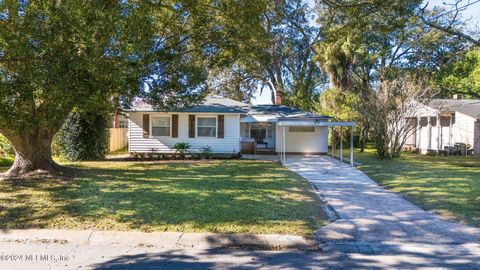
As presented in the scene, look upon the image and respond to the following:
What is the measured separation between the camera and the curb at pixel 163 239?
5375 millimetres

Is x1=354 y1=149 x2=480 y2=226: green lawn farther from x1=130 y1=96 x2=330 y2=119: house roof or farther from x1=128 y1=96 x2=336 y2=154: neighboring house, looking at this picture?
x1=128 y1=96 x2=336 y2=154: neighboring house

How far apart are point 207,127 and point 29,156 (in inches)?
372

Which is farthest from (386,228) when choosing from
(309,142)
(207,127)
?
(309,142)

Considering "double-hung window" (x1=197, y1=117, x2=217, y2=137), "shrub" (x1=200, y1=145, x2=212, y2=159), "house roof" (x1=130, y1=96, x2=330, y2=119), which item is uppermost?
"house roof" (x1=130, y1=96, x2=330, y2=119)

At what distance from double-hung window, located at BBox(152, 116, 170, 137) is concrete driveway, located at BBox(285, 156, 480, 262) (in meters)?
11.1

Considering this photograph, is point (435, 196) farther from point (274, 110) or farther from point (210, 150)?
point (274, 110)

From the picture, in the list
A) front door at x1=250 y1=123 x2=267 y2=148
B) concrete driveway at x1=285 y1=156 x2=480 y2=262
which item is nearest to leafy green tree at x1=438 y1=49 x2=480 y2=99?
front door at x1=250 y1=123 x2=267 y2=148

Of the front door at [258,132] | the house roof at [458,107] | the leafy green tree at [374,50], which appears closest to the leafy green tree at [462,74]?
the leafy green tree at [374,50]

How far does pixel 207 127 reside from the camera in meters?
18.9

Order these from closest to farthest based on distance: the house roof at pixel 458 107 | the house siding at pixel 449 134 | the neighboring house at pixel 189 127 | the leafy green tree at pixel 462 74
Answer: the neighboring house at pixel 189 127
the house roof at pixel 458 107
the house siding at pixel 449 134
the leafy green tree at pixel 462 74

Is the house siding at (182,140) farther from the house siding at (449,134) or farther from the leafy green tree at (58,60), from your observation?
the house siding at (449,134)

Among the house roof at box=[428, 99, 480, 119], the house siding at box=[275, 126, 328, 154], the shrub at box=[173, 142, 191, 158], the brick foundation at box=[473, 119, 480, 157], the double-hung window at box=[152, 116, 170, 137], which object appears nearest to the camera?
the shrub at box=[173, 142, 191, 158]

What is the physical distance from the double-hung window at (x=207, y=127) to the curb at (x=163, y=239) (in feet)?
43.4

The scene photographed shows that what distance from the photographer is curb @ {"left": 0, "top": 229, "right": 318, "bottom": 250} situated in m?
5.38
